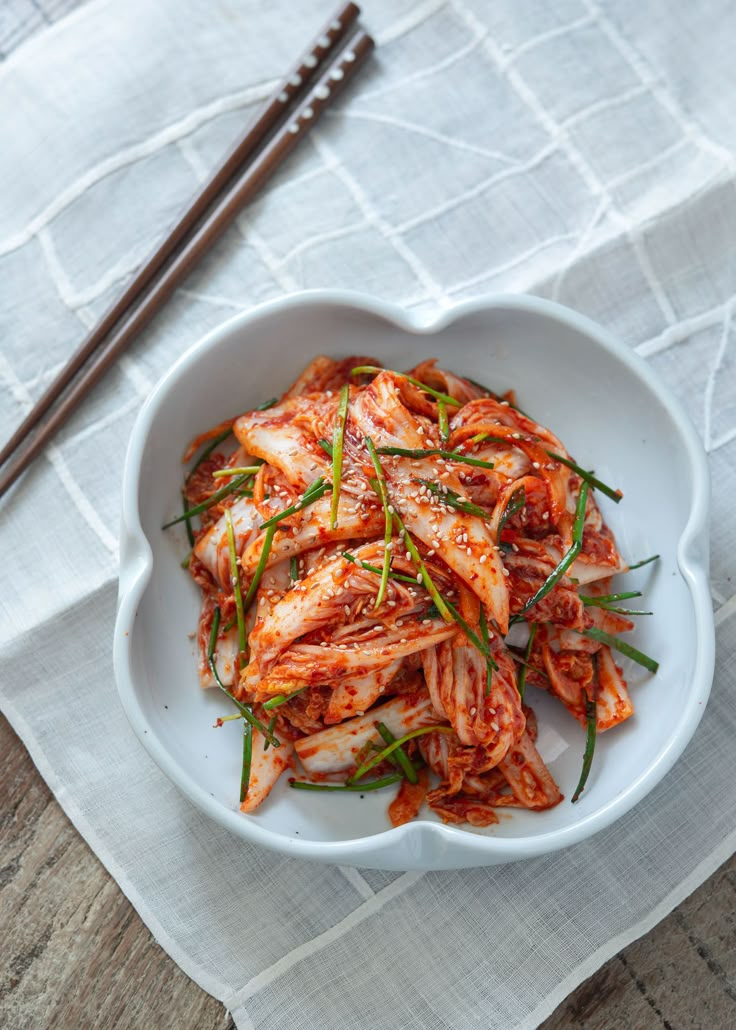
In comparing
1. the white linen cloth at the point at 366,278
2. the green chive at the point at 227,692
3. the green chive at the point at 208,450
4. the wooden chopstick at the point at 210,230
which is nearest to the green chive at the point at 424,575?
the green chive at the point at 227,692

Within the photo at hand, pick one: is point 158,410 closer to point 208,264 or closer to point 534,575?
point 208,264

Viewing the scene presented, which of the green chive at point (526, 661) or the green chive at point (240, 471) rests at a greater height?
the green chive at point (240, 471)

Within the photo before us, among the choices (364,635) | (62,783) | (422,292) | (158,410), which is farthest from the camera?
(422,292)

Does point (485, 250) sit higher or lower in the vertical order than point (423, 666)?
higher

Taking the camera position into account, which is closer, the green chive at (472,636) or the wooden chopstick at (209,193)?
the green chive at (472,636)

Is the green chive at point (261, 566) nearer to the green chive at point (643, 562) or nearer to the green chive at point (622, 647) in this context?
the green chive at point (622, 647)

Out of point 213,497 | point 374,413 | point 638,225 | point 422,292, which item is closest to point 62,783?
point 213,497

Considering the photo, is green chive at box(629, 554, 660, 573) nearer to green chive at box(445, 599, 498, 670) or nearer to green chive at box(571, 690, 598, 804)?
green chive at box(571, 690, 598, 804)
